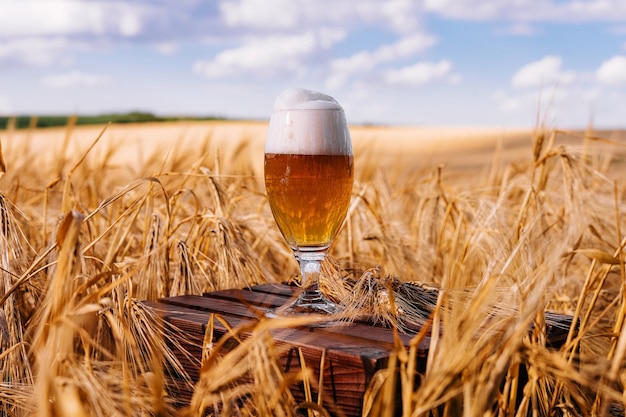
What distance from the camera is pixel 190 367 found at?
1542mm

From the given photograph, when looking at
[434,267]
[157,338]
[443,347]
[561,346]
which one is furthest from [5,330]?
[434,267]

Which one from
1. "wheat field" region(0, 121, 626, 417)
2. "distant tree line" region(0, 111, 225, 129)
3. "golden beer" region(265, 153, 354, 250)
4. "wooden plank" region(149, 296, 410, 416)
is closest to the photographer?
"wheat field" region(0, 121, 626, 417)

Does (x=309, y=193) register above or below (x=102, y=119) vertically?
above

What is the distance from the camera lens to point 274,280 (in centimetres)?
216

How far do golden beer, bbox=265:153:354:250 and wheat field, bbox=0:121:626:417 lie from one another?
15 centimetres

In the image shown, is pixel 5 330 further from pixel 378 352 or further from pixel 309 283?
pixel 378 352

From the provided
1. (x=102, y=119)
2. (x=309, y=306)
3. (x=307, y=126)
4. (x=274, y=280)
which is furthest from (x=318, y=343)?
(x=102, y=119)

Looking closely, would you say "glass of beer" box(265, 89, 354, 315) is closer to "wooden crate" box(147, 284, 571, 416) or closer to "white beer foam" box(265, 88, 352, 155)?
"white beer foam" box(265, 88, 352, 155)

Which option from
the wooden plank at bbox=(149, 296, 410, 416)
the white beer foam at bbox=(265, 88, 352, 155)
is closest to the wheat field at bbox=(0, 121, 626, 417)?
the wooden plank at bbox=(149, 296, 410, 416)

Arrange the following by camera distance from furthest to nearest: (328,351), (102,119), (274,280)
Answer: (102,119) → (274,280) → (328,351)

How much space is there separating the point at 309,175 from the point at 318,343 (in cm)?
37

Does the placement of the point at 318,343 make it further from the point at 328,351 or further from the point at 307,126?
the point at 307,126

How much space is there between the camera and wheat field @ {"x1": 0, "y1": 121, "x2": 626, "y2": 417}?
1012 millimetres

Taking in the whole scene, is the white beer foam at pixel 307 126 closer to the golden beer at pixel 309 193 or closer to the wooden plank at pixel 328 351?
the golden beer at pixel 309 193
